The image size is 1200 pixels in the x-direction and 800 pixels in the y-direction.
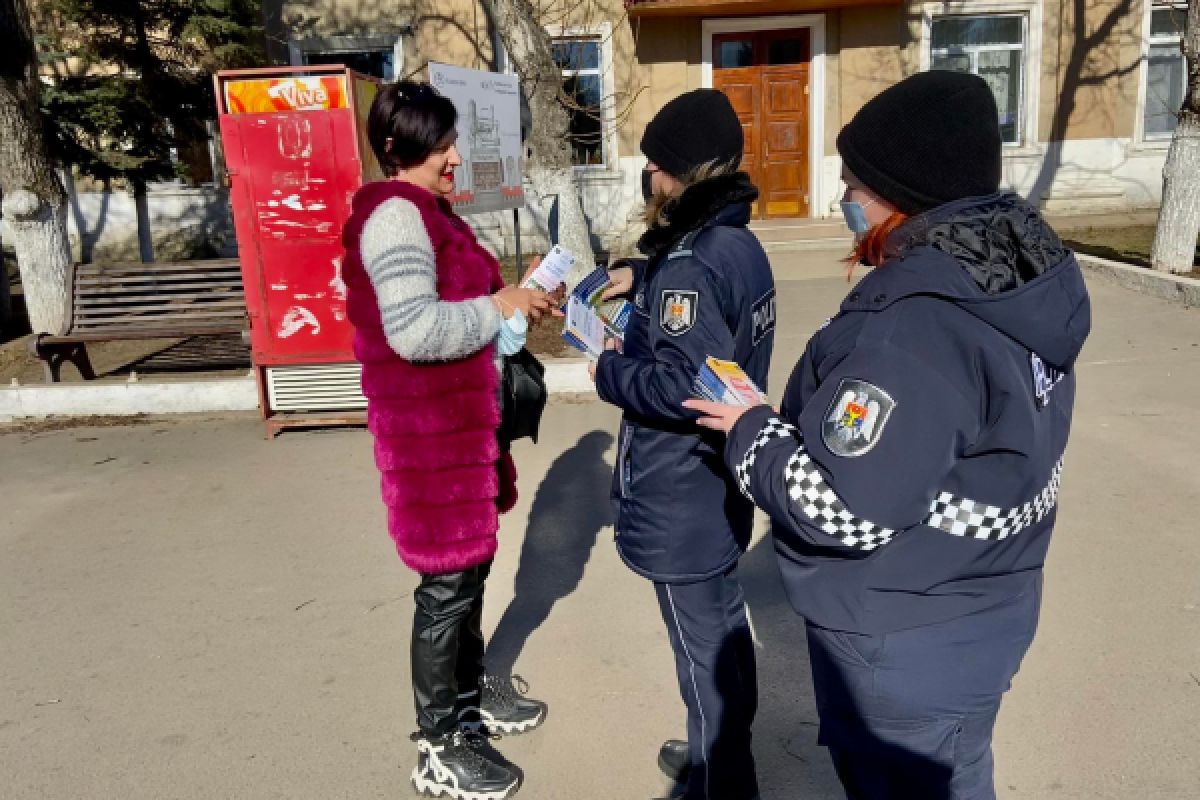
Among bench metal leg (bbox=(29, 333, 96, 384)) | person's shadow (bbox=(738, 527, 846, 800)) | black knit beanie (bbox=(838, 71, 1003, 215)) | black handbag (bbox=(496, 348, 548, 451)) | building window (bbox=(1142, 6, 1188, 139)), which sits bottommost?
person's shadow (bbox=(738, 527, 846, 800))

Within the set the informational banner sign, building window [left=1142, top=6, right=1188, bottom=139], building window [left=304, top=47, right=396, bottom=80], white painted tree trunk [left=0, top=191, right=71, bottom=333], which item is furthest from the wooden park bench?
building window [left=1142, top=6, right=1188, bottom=139]

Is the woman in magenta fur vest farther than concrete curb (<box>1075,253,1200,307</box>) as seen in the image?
No

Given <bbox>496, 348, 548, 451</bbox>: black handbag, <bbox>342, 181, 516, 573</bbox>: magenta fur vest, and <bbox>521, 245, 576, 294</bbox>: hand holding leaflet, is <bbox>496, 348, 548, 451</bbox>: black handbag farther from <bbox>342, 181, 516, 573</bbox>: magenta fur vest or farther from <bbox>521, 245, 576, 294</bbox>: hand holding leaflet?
<bbox>521, 245, 576, 294</bbox>: hand holding leaflet

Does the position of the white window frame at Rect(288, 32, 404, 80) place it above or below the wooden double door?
above

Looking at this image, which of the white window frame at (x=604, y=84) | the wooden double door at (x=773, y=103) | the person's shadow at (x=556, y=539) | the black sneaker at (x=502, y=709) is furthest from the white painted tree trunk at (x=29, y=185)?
the wooden double door at (x=773, y=103)

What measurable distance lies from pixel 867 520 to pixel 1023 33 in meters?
15.5

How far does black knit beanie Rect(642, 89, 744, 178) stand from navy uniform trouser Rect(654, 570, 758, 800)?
3.39 feet

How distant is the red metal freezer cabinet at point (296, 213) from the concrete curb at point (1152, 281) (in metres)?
6.63

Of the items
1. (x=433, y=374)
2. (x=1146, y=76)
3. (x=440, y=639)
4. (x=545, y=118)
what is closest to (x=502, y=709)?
(x=440, y=639)

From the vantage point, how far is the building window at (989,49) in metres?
14.7

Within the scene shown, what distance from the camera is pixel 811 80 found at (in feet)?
47.0

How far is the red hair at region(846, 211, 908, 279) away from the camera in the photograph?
1584 mm

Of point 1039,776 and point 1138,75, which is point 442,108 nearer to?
point 1039,776

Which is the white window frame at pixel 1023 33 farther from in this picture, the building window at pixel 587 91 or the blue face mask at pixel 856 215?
the blue face mask at pixel 856 215
